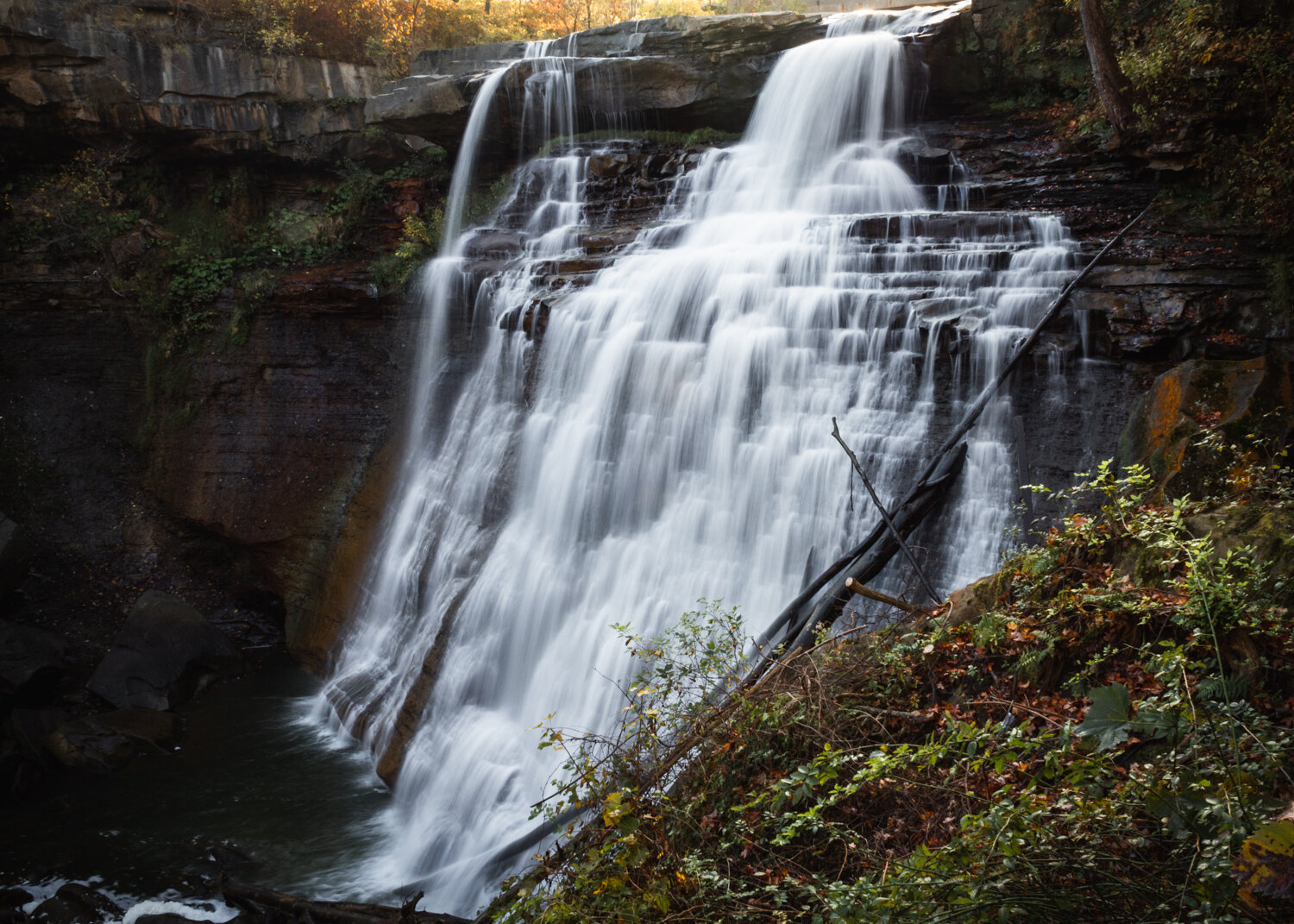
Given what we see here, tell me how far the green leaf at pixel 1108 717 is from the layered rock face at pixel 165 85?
52.1 feet

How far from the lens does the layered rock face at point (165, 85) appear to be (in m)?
13.1

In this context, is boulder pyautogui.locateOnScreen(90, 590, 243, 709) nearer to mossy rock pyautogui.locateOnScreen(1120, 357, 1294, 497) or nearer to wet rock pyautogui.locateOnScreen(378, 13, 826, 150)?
wet rock pyautogui.locateOnScreen(378, 13, 826, 150)

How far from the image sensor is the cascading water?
6.93m

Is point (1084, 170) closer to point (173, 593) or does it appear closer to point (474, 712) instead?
point (474, 712)

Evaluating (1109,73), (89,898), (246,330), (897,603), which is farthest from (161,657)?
(1109,73)

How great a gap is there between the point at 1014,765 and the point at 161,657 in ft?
36.4

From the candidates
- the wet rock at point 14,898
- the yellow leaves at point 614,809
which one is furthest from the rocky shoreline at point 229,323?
the yellow leaves at point 614,809

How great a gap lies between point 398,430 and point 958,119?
977 centimetres

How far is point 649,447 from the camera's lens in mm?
8328

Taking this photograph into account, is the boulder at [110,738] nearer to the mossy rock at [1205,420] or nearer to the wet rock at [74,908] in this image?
the wet rock at [74,908]

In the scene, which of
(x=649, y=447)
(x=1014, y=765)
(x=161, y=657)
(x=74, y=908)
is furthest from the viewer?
(x=161, y=657)

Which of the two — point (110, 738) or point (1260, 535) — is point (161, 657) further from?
point (1260, 535)

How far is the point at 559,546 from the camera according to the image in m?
8.59

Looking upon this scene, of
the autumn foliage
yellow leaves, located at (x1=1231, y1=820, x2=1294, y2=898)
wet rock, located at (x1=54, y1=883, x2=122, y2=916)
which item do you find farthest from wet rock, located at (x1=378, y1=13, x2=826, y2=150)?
yellow leaves, located at (x1=1231, y1=820, x2=1294, y2=898)
